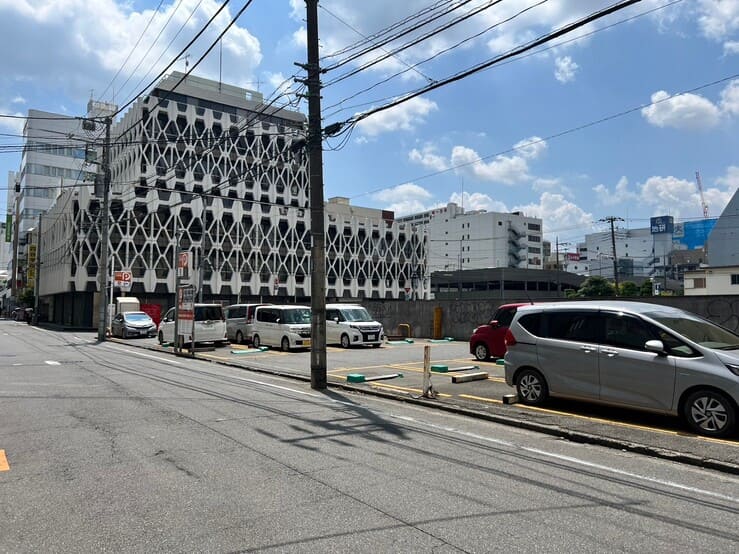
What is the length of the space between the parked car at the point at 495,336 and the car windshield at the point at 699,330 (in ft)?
27.3

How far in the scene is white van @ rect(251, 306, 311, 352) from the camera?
71.3 feet

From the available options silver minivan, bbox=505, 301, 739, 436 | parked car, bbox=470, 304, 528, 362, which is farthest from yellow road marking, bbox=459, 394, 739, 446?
parked car, bbox=470, 304, 528, 362

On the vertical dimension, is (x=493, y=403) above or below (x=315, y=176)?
below

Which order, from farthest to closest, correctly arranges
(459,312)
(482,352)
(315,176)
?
1. (459,312)
2. (482,352)
3. (315,176)

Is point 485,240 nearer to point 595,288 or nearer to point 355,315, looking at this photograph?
point 595,288

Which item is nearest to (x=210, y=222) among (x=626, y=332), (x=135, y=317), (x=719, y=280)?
(x=135, y=317)

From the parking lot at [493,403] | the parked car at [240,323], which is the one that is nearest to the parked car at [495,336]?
the parking lot at [493,403]

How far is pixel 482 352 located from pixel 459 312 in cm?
995

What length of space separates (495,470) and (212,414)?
4.76m

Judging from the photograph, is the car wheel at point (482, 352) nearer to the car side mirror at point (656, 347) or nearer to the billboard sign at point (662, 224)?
the car side mirror at point (656, 347)

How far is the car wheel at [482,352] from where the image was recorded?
17312 millimetres

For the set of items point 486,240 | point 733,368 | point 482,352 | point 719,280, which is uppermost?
point 486,240

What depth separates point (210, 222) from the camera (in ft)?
213

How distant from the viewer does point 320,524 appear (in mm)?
4266
